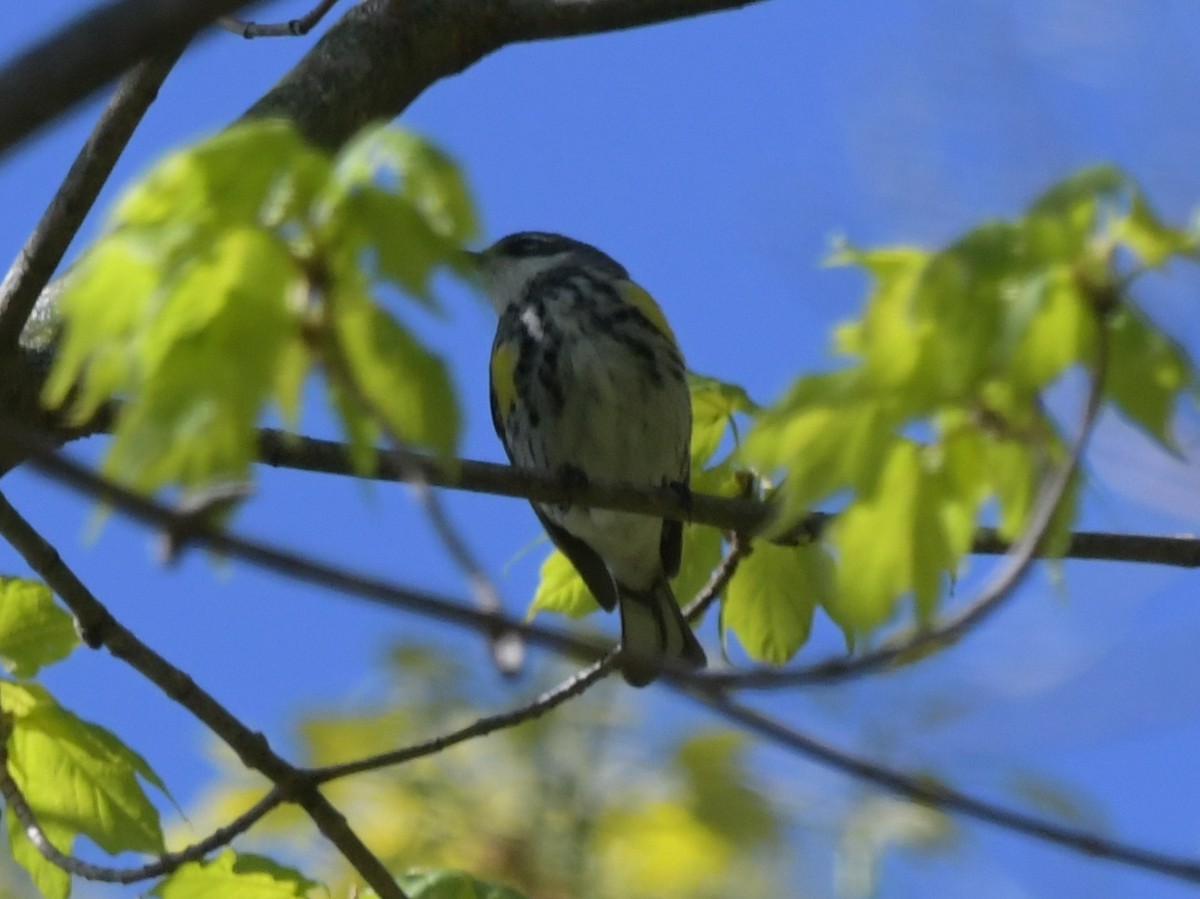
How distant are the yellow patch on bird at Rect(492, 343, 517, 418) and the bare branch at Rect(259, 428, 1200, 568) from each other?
5.43 ft

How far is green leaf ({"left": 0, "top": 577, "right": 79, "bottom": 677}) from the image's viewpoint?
9.41 ft

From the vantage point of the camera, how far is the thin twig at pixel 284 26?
3727 millimetres

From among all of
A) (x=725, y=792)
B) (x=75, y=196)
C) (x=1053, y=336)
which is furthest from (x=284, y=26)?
(x=1053, y=336)

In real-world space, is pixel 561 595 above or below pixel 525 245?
below

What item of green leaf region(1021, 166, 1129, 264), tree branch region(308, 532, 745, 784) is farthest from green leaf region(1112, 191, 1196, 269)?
tree branch region(308, 532, 745, 784)

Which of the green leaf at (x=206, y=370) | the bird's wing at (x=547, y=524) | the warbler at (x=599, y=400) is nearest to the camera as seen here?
the green leaf at (x=206, y=370)

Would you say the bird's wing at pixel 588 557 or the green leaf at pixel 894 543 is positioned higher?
the bird's wing at pixel 588 557

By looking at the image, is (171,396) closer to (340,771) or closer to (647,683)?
(340,771)

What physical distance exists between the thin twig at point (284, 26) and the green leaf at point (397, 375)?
7.44 feet

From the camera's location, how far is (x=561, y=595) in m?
3.45

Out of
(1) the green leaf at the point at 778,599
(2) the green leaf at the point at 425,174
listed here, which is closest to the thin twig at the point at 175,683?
(1) the green leaf at the point at 778,599

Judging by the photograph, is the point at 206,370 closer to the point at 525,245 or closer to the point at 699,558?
the point at 699,558

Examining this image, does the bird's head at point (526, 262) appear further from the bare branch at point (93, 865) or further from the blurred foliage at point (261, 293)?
the blurred foliage at point (261, 293)

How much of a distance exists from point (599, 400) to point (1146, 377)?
10.4 ft
